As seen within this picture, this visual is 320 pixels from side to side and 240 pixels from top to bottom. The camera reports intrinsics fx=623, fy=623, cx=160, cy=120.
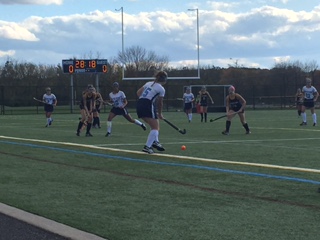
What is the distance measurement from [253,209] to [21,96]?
51.9 meters

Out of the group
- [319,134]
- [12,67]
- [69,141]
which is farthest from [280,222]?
[12,67]

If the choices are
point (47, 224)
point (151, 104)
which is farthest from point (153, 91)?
point (47, 224)

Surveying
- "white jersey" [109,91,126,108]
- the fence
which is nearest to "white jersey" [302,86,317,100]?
"white jersey" [109,91,126,108]

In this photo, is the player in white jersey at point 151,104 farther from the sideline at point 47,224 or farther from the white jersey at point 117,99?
the white jersey at point 117,99

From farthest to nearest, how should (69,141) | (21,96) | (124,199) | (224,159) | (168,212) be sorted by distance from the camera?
1. (21,96)
2. (69,141)
3. (224,159)
4. (124,199)
5. (168,212)

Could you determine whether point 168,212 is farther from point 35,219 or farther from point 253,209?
point 35,219

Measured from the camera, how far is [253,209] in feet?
24.3

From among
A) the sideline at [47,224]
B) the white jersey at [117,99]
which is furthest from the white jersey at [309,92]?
the sideline at [47,224]

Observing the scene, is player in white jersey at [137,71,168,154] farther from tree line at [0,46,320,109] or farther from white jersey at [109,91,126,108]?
tree line at [0,46,320,109]

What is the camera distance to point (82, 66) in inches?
1907

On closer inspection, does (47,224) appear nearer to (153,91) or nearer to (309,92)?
(153,91)

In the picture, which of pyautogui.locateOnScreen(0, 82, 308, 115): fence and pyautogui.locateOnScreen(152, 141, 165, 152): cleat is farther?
pyautogui.locateOnScreen(0, 82, 308, 115): fence

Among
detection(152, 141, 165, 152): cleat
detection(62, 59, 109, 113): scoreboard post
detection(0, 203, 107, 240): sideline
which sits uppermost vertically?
detection(62, 59, 109, 113): scoreboard post

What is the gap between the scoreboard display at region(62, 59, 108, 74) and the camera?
158ft
